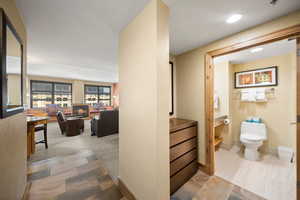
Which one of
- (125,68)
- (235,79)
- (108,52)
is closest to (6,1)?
(125,68)

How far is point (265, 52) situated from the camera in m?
2.42

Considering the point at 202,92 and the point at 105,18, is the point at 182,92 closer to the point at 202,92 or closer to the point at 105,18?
the point at 202,92

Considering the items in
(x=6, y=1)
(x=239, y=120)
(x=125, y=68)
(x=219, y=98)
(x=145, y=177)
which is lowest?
(x=145, y=177)

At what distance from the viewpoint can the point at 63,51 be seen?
8.98 feet

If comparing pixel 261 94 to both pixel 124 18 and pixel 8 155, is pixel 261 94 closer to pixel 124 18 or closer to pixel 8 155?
pixel 124 18

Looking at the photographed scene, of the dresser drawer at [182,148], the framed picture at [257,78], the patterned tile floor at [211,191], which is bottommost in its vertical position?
the patterned tile floor at [211,191]

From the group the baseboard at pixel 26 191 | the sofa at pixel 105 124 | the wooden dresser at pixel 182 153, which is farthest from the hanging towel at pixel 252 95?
the baseboard at pixel 26 191

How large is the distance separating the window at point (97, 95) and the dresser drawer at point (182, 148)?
785cm

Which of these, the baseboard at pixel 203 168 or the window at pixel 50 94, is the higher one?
the window at pixel 50 94

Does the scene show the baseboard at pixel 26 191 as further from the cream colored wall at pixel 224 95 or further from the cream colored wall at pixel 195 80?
the cream colored wall at pixel 224 95

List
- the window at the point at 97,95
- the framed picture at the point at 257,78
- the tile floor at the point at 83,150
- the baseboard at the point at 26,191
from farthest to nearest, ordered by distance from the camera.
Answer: the window at the point at 97,95
the framed picture at the point at 257,78
the tile floor at the point at 83,150
the baseboard at the point at 26,191

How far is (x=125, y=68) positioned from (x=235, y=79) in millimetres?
3155

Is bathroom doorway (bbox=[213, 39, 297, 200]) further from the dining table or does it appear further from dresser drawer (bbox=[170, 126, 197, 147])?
the dining table

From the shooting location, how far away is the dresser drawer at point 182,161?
162 centimetres
